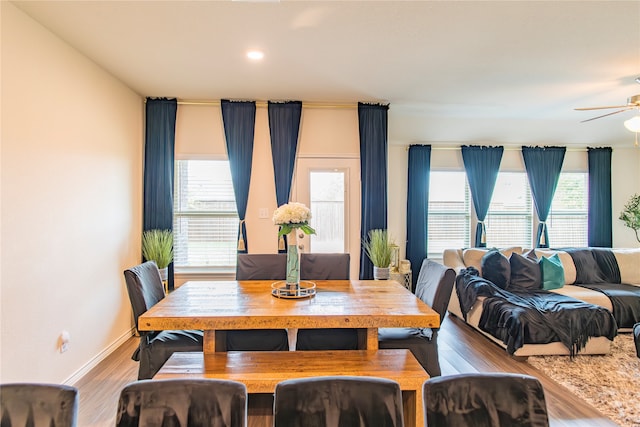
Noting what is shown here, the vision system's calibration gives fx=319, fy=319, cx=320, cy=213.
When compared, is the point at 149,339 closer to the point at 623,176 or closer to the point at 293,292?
the point at 293,292

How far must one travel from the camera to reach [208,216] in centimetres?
413

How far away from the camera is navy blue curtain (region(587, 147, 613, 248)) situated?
17.4 ft

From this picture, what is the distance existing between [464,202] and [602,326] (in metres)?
2.62

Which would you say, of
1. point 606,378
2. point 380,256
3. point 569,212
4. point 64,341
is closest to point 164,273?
point 64,341

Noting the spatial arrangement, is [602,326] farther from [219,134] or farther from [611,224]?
[219,134]

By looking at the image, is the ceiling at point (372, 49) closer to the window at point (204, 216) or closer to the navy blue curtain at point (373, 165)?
the navy blue curtain at point (373, 165)

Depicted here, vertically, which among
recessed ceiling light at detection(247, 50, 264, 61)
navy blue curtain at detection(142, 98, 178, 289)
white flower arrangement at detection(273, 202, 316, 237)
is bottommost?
white flower arrangement at detection(273, 202, 316, 237)

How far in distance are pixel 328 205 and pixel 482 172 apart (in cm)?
276

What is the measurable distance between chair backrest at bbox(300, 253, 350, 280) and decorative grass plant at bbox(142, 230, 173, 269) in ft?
5.92

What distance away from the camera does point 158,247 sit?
12.1ft

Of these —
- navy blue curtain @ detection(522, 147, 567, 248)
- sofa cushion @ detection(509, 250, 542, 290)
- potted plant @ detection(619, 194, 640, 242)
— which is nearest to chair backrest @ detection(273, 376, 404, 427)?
sofa cushion @ detection(509, 250, 542, 290)

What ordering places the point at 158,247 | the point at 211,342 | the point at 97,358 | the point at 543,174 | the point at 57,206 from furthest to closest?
the point at 543,174 < the point at 158,247 < the point at 97,358 < the point at 57,206 < the point at 211,342

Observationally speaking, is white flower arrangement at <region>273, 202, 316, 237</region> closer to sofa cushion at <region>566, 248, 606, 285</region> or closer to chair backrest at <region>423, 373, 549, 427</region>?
chair backrest at <region>423, 373, 549, 427</region>

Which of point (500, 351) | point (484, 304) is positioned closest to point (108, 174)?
point (484, 304)
